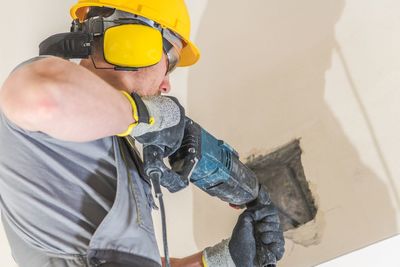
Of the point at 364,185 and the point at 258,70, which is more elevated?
the point at 258,70

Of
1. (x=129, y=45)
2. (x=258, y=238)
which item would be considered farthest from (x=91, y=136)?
(x=258, y=238)

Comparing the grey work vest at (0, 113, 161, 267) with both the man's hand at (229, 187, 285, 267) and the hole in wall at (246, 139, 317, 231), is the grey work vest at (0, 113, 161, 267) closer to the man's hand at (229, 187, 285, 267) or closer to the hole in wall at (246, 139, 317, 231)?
the man's hand at (229, 187, 285, 267)

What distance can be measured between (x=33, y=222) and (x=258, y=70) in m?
1.10

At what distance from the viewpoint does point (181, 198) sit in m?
2.05

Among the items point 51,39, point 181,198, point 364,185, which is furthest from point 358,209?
point 51,39

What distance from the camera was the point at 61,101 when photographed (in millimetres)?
850

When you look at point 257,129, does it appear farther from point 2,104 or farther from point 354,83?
point 2,104

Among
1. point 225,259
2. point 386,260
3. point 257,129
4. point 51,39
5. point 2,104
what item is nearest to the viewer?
point 2,104

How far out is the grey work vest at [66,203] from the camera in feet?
3.50

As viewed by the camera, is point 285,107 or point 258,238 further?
point 285,107

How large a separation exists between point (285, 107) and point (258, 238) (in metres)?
0.52

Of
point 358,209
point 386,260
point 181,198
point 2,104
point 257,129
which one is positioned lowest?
point 181,198

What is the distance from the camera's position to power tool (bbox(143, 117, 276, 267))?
3.69 ft

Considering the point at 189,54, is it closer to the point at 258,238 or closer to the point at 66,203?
the point at 258,238
